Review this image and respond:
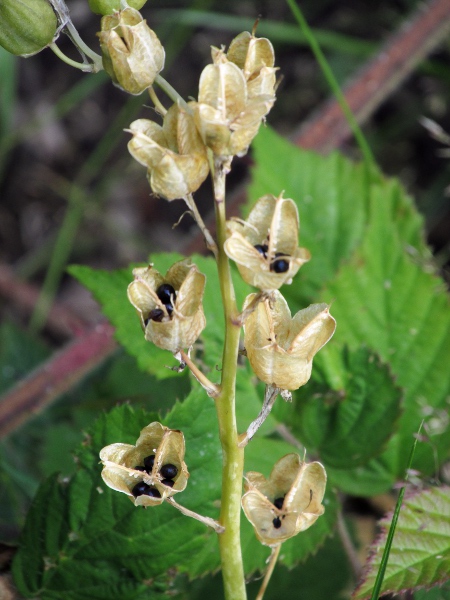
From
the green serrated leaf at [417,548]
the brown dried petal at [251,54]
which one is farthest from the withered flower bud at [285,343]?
the green serrated leaf at [417,548]

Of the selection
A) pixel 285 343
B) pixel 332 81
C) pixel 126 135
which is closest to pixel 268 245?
pixel 285 343

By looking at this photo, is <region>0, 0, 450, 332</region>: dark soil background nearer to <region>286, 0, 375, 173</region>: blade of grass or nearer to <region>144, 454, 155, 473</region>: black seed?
<region>286, 0, 375, 173</region>: blade of grass

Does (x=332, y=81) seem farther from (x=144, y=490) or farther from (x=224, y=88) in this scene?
(x=144, y=490)

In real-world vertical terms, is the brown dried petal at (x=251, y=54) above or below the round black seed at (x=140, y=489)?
above

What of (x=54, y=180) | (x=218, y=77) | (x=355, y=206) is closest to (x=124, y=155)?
(x=54, y=180)

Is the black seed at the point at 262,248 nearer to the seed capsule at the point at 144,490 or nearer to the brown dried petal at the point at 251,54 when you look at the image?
the brown dried petal at the point at 251,54

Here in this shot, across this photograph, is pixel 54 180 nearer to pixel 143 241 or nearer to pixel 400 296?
pixel 143 241

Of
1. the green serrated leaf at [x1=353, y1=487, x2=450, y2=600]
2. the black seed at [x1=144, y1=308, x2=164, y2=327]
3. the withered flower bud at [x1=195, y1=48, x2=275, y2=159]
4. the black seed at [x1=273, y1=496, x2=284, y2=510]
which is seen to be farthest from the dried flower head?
the green serrated leaf at [x1=353, y1=487, x2=450, y2=600]
